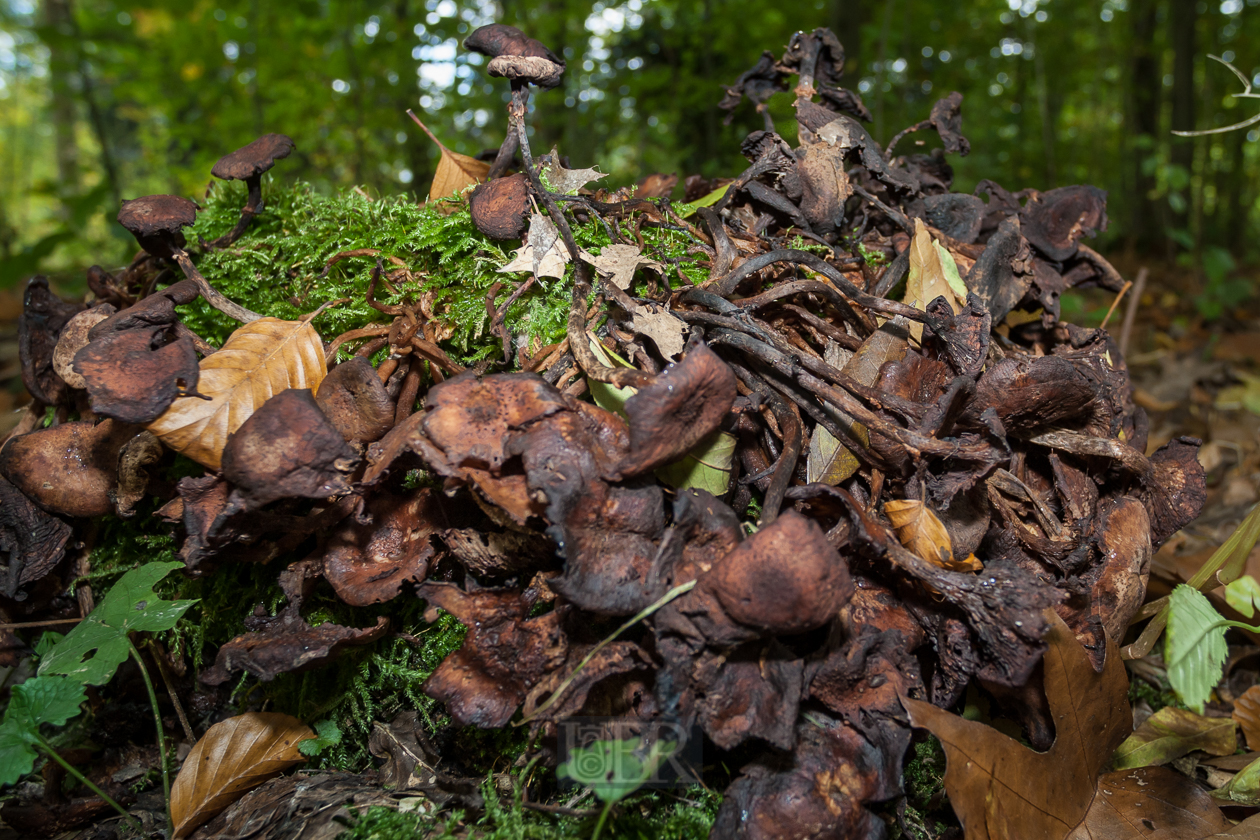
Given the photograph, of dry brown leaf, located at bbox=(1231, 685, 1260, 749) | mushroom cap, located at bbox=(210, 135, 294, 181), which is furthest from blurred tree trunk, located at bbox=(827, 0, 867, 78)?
dry brown leaf, located at bbox=(1231, 685, 1260, 749)

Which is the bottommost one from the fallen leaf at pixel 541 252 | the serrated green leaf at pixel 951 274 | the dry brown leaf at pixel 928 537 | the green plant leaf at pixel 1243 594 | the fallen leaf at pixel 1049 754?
the fallen leaf at pixel 1049 754

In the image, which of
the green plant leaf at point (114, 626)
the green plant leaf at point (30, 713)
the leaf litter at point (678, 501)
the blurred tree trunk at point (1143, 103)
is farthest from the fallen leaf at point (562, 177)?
the blurred tree trunk at point (1143, 103)

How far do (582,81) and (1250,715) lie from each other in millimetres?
8258

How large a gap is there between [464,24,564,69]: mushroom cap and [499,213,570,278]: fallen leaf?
42 cm

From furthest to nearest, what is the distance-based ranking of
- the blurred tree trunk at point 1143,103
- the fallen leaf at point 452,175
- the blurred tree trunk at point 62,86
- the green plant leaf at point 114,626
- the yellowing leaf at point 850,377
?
the blurred tree trunk at point 1143,103
the blurred tree trunk at point 62,86
the fallen leaf at point 452,175
the yellowing leaf at point 850,377
the green plant leaf at point 114,626

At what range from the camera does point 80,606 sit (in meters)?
1.96

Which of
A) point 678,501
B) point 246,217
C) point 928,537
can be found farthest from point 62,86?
point 928,537

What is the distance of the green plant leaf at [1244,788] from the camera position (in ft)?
5.08

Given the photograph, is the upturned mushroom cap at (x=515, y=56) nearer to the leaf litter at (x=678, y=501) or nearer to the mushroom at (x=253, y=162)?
the leaf litter at (x=678, y=501)

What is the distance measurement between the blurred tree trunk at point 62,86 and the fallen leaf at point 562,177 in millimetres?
7000

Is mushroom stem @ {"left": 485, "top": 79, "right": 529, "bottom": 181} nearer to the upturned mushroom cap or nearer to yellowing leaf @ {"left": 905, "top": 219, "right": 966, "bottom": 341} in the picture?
the upturned mushroom cap

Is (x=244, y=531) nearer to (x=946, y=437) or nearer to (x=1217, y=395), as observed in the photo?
(x=946, y=437)

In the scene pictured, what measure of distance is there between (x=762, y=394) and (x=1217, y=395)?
4.18 m

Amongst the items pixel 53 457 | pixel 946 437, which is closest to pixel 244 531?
pixel 53 457
